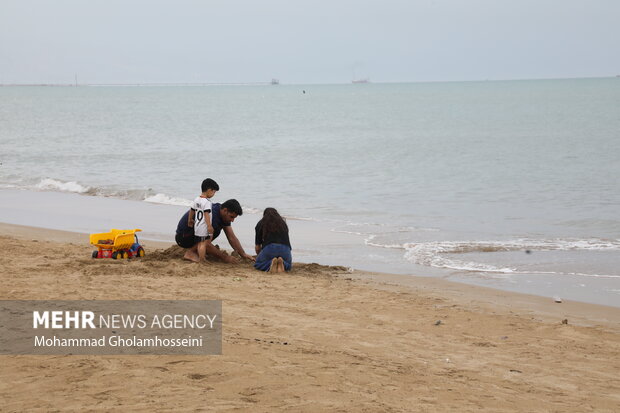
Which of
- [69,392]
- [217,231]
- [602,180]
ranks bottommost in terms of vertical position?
[69,392]

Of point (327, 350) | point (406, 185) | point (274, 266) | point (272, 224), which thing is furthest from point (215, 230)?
point (406, 185)

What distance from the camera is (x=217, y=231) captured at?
32.0ft

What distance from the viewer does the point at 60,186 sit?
2142cm

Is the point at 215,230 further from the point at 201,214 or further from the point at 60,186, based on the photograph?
the point at 60,186

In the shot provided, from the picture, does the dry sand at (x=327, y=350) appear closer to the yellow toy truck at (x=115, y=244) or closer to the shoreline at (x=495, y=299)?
the shoreline at (x=495, y=299)

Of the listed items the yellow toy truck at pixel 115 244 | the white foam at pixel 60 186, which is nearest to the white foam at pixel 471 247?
the yellow toy truck at pixel 115 244

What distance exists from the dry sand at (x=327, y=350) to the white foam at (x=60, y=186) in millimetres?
11273

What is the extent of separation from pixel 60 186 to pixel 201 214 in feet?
43.7

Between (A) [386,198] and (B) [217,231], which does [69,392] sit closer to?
(B) [217,231]

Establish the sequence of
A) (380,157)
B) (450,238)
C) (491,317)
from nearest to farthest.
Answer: (491,317) < (450,238) < (380,157)

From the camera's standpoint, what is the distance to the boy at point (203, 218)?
30.9 feet

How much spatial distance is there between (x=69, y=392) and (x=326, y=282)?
15.7 feet

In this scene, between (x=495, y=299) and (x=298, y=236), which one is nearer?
(x=495, y=299)

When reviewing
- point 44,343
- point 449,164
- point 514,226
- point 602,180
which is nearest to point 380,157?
point 449,164
